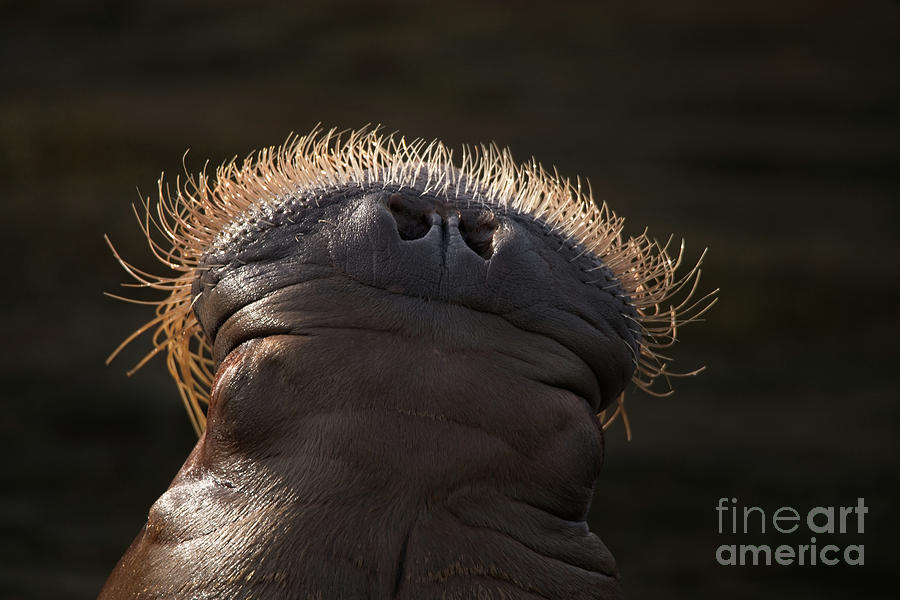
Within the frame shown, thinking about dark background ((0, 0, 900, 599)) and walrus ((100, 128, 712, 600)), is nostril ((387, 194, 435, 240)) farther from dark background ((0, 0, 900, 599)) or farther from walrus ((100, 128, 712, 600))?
dark background ((0, 0, 900, 599))

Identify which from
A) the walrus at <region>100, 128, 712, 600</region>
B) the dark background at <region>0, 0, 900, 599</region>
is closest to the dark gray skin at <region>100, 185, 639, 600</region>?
the walrus at <region>100, 128, 712, 600</region>

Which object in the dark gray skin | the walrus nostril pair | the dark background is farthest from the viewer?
the dark background

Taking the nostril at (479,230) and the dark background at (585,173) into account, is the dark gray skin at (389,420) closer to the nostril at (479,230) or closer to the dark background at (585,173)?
the nostril at (479,230)

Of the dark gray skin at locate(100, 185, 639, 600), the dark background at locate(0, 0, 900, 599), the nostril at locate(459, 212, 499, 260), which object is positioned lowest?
the dark gray skin at locate(100, 185, 639, 600)

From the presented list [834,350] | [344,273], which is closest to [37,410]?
[834,350]

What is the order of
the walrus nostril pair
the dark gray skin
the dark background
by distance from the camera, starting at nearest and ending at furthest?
the dark gray skin < the walrus nostril pair < the dark background

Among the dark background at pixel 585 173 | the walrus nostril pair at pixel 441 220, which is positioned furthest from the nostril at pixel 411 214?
the dark background at pixel 585 173

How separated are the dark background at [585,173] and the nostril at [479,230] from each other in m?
3.87

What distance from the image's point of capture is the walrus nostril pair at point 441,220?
1967 mm

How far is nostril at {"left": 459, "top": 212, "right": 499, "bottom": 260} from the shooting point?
1.98 meters

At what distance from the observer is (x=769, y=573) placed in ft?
18.1

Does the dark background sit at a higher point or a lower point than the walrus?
higher

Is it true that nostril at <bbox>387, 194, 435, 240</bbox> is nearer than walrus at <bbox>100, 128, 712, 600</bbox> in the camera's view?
No

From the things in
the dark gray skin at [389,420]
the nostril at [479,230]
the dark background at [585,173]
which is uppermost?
the dark background at [585,173]
